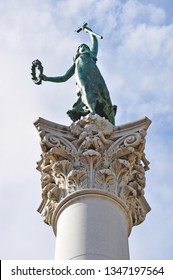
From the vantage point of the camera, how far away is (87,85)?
85.5 feet

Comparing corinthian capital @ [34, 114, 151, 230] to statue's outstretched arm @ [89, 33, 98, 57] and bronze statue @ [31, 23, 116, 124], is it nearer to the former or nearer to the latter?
bronze statue @ [31, 23, 116, 124]

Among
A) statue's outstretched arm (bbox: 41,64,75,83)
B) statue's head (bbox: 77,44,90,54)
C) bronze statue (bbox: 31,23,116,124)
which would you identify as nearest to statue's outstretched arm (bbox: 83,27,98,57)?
bronze statue (bbox: 31,23,116,124)

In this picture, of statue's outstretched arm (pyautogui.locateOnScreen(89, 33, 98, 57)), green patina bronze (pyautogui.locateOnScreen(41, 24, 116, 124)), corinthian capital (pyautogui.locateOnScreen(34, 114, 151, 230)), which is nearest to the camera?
corinthian capital (pyautogui.locateOnScreen(34, 114, 151, 230))

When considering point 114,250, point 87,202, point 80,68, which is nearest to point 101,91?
point 80,68

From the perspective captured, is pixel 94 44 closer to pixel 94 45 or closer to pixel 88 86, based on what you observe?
pixel 94 45

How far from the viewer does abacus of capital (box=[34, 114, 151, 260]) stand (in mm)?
19555

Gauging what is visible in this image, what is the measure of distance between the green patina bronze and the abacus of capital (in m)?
1.63

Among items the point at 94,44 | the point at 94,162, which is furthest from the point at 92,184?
the point at 94,44

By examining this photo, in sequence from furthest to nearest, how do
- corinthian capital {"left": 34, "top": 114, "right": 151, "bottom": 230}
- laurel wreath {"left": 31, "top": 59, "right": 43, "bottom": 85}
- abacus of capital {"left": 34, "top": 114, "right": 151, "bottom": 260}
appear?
laurel wreath {"left": 31, "top": 59, "right": 43, "bottom": 85} < corinthian capital {"left": 34, "top": 114, "right": 151, "bottom": 230} < abacus of capital {"left": 34, "top": 114, "right": 151, "bottom": 260}

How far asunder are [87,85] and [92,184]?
5.87 meters

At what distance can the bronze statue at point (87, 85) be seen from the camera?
82.5 feet
